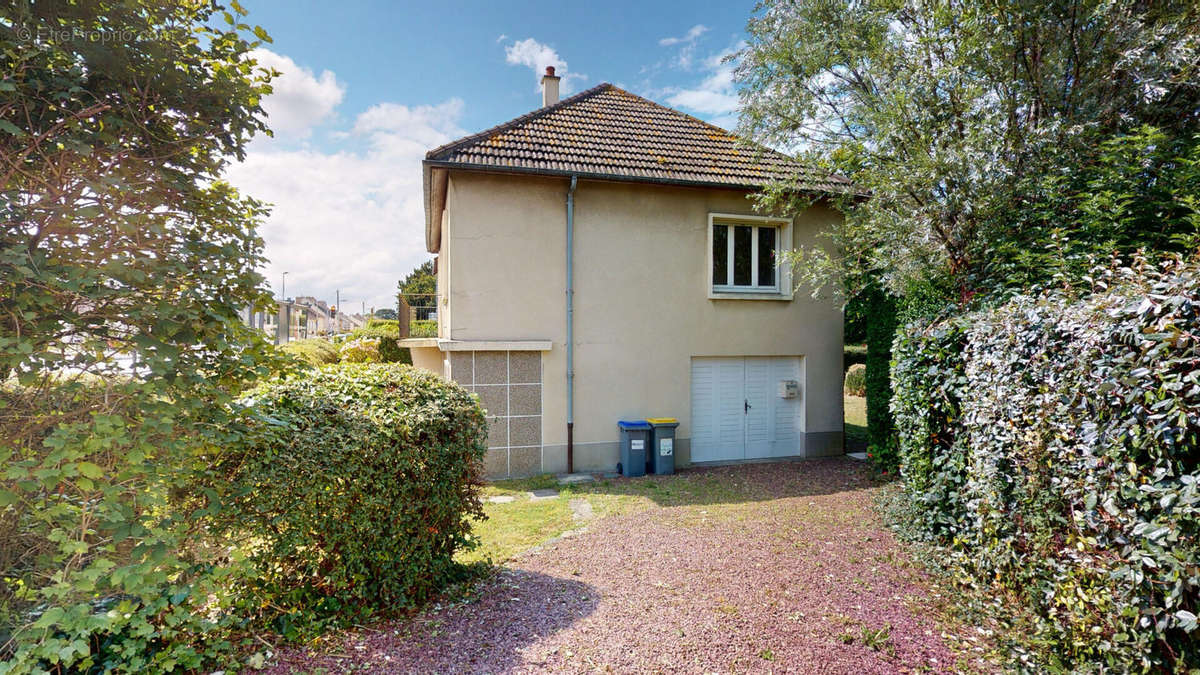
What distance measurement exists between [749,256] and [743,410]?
121 inches

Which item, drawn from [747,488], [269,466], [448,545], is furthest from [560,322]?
[269,466]

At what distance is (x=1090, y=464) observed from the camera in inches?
114

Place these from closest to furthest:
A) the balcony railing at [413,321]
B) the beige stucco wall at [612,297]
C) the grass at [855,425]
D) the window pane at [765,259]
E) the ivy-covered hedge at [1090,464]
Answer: the ivy-covered hedge at [1090,464], the beige stucco wall at [612,297], the window pane at [765,259], the grass at [855,425], the balcony railing at [413,321]

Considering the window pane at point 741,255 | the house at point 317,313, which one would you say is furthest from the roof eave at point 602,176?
the house at point 317,313

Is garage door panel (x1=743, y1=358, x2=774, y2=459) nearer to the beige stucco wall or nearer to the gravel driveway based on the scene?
the beige stucco wall

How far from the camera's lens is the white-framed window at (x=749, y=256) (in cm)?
1003

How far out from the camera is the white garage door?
9953 millimetres

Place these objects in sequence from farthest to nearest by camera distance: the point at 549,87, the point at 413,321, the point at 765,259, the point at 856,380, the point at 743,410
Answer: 1. the point at 856,380
2. the point at 413,321
3. the point at 549,87
4. the point at 765,259
5. the point at 743,410

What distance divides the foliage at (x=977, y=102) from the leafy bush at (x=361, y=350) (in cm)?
1290

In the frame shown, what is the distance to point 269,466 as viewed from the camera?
338 cm

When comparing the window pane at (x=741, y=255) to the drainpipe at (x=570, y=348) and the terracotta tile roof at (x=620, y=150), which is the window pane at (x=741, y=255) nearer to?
the terracotta tile roof at (x=620, y=150)

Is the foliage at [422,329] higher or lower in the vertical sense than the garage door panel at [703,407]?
higher

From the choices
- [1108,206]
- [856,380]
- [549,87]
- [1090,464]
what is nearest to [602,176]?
[549,87]

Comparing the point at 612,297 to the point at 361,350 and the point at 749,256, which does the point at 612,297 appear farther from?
the point at 361,350
